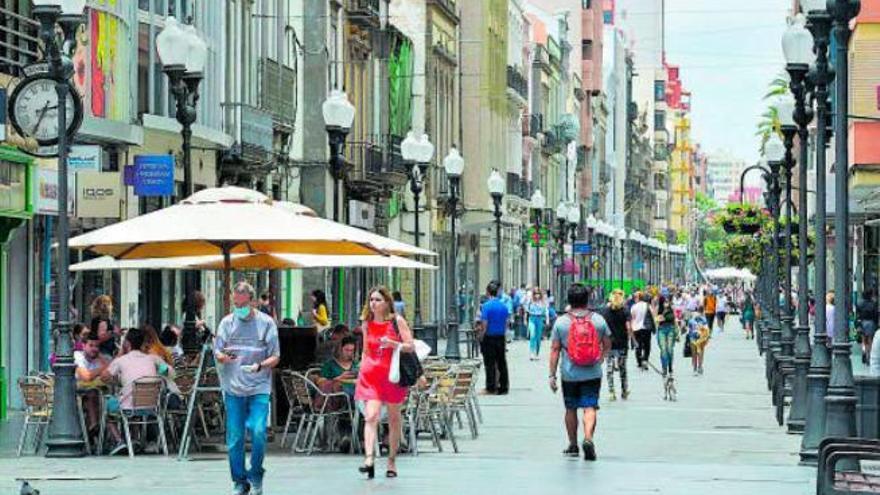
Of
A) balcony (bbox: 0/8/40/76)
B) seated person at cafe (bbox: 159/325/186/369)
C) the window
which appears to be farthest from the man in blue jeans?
the window

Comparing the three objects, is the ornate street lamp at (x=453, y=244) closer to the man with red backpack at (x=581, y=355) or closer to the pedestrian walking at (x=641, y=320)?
the pedestrian walking at (x=641, y=320)

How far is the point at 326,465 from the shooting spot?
70.2 feet

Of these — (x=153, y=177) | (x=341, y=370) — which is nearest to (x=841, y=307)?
(x=341, y=370)

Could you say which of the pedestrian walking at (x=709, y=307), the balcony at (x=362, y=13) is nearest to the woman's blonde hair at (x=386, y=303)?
the balcony at (x=362, y=13)

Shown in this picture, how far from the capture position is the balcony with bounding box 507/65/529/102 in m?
94.4

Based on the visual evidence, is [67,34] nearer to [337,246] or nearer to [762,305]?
[337,246]

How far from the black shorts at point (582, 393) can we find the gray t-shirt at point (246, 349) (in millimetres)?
4584

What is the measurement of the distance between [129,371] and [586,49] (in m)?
119

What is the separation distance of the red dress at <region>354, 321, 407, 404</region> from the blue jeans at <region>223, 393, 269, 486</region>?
78.0 inches

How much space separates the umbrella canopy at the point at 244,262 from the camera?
2539 cm

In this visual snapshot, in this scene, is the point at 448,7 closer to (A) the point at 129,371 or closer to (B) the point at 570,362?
(A) the point at 129,371

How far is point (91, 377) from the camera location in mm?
23516

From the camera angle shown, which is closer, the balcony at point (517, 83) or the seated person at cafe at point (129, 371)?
the seated person at cafe at point (129, 371)

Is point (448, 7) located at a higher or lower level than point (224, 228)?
higher
